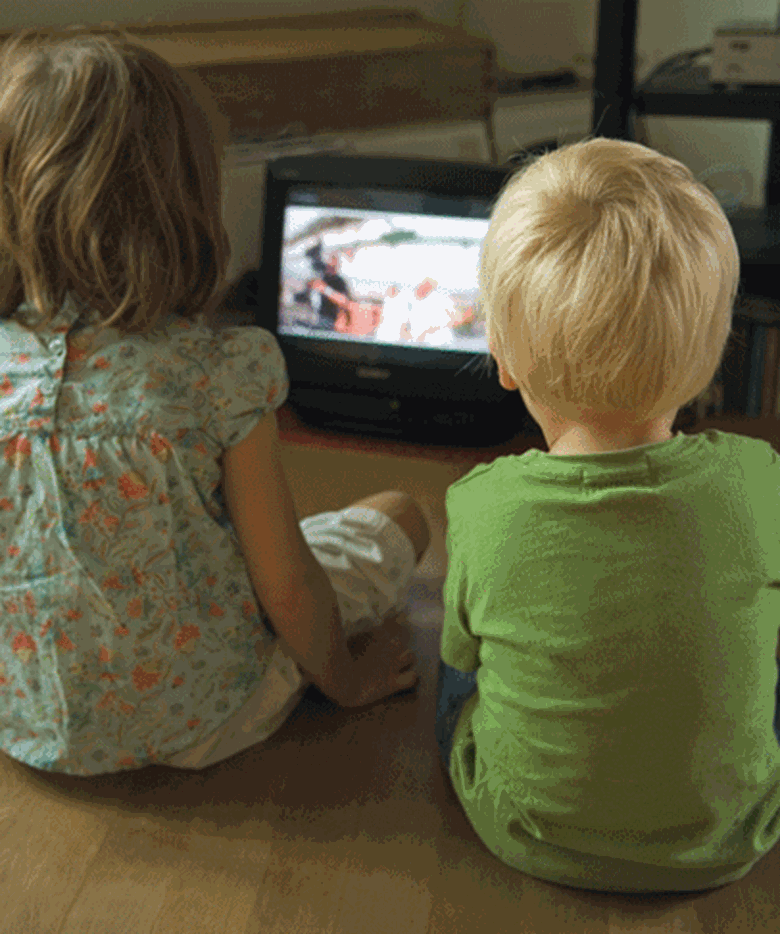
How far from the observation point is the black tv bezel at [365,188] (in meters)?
1.86

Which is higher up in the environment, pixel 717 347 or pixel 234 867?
pixel 717 347

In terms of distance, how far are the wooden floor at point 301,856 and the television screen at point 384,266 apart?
67 centimetres

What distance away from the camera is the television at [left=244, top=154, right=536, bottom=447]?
6.15ft

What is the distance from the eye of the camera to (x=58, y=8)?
232 cm

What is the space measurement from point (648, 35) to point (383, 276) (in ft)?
4.45

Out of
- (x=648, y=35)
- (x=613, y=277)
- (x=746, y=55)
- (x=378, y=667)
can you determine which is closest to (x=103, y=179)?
(x=613, y=277)

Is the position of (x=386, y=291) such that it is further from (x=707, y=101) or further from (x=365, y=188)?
(x=707, y=101)

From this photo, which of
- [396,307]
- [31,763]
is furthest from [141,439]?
[396,307]

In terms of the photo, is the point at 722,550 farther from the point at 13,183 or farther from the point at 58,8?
the point at 58,8

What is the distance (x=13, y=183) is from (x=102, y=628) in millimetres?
489

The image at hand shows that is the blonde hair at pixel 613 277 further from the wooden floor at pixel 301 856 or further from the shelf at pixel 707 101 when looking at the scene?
the shelf at pixel 707 101

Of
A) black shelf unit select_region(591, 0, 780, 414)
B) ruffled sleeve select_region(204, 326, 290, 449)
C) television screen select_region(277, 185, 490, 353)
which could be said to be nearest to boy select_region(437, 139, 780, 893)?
ruffled sleeve select_region(204, 326, 290, 449)

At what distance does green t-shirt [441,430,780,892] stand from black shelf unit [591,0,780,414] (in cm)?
97

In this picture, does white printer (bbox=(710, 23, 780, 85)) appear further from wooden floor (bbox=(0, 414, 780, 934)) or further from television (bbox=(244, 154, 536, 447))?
wooden floor (bbox=(0, 414, 780, 934))
